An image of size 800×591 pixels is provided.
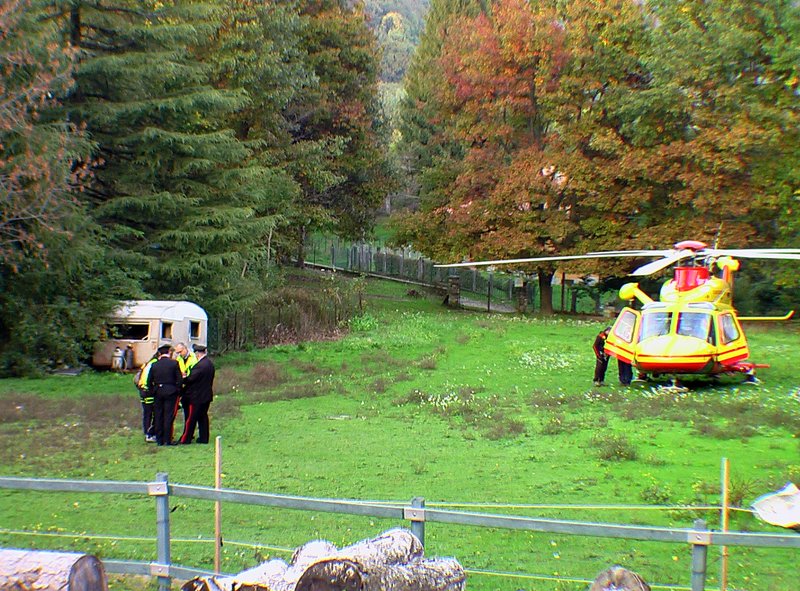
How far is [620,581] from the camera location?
5969 millimetres

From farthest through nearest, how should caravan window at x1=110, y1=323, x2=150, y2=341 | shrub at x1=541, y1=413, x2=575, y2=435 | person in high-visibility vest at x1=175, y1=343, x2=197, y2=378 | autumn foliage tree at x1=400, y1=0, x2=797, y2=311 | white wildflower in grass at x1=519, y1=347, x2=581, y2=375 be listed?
1. autumn foliage tree at x1=400, y1=0, x2=797, y2=311
2. white wildflower in grass at x1=519, y1=347, x2=581, y2=375
3. caravan window at x1=110, y1=323, x2=150, y2=341
4. shrub at x1=541, y1=413, x2=575, y2=435
5. person in high-visibility vest at x1=175, y1=343, x2=197, y2=378

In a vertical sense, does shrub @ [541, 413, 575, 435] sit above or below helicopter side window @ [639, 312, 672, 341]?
below

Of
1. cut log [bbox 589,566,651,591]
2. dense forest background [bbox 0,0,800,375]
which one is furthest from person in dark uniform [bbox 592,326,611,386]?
cut log [bbox 589,566,651,591]

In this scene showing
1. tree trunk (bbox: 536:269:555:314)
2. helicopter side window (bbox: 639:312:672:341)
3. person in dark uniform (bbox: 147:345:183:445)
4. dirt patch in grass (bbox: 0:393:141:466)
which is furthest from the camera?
tree trunk (bbox: 536:269:555:314)

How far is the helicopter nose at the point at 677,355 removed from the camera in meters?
20.7

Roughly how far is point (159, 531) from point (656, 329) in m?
16.6

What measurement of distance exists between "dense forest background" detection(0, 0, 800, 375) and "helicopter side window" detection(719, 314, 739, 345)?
1534cm

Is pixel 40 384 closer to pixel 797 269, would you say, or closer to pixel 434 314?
pixel 434 314

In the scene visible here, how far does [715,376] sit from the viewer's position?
73.2 ft

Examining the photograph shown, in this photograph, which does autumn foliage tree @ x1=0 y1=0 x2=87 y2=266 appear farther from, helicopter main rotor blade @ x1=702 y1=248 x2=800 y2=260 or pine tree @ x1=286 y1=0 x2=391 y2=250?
pine tree @ x1=286 y1=0 x2=391 y2=250

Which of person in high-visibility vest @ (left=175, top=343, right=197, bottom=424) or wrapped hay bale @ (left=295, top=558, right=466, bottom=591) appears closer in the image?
wrapped hay bale @ (left=295, top=558, right=466, bottom=591)

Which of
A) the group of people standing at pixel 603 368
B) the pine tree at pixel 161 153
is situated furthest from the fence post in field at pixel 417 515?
the pine tree at pixel 161 153

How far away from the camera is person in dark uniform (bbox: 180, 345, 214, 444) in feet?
49.3

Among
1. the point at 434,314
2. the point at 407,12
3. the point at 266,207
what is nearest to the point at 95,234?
the point at 266,207
